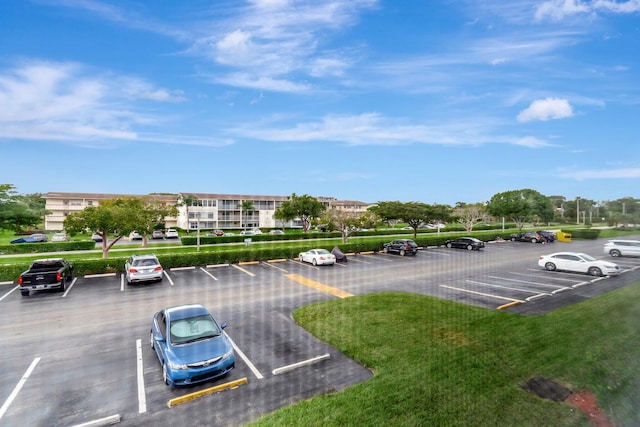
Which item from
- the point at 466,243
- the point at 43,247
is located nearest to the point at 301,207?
the point at 466,243

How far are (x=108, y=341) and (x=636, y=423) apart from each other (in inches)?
524

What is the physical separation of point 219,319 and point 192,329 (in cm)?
393

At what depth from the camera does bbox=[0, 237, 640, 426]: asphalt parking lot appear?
269 inches

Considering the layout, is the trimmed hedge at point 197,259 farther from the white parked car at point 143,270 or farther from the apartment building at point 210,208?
the apartment building at point 210,208

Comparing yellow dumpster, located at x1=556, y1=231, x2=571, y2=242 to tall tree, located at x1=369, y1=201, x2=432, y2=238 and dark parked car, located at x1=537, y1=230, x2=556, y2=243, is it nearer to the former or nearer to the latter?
dark parked car, located at x1=537, y1=230, x2=556, y2=243

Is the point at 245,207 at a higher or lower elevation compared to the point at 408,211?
higher

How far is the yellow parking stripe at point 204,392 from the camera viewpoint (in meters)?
6.88

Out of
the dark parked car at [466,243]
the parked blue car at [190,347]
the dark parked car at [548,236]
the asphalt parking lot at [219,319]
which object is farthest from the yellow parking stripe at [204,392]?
the dark parked car at [548,236]

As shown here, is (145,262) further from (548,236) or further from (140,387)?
(548,236)

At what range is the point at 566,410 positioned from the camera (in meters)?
6.32

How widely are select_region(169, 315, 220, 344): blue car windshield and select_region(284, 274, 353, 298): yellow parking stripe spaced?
7896 millimetres

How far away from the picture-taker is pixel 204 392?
720 centimetres

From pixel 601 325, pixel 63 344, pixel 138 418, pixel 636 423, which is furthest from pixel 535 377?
pixel 63 344

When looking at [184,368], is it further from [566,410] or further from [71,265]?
[71,265]
